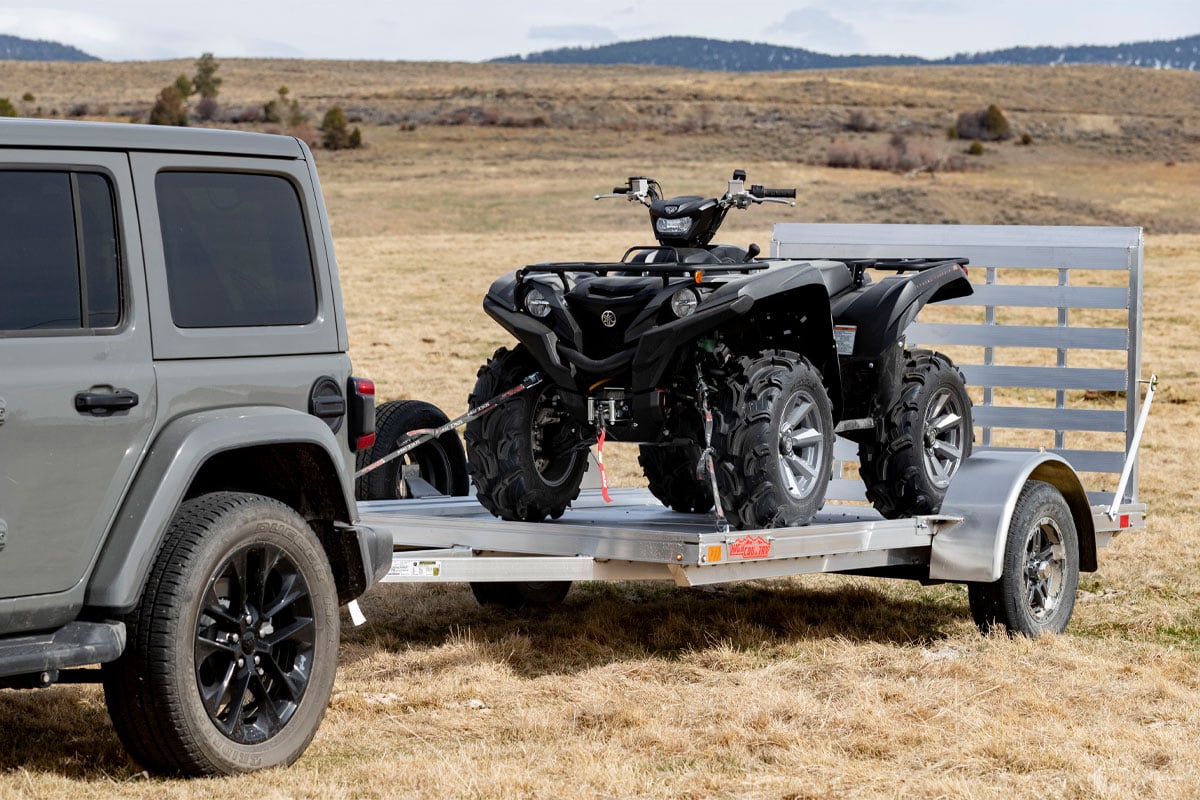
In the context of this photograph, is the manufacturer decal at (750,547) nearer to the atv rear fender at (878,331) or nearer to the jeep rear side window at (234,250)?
the atv rear fender at (878,331)

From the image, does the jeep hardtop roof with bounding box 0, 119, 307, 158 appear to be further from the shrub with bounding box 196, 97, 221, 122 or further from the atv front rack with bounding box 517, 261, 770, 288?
the shrub with bounding box 196, 97, 221, 122

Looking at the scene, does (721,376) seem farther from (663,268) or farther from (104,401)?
(104,401)

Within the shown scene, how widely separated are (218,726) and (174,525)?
61 cm

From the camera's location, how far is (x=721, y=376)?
6590 mm

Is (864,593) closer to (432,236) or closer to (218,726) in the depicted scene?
(218,726)

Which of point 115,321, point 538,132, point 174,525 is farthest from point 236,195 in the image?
point 538,132

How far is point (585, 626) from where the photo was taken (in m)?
7.59

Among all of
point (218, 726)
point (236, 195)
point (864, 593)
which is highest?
point (236, 195)

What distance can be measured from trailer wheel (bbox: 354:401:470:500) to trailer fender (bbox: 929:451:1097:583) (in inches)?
94.0

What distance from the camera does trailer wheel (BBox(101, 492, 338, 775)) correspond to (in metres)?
4.74

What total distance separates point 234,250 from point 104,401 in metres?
0.73

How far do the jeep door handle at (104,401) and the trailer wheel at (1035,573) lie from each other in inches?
159

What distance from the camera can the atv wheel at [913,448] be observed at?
738cm

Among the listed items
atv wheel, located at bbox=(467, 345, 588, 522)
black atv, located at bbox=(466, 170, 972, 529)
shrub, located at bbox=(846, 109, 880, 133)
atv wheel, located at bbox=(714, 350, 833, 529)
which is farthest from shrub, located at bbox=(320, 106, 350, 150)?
atv wheel, located at bbox=(714, 350, 833, 529)
